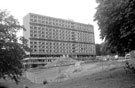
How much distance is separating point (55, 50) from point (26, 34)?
20.8 metres

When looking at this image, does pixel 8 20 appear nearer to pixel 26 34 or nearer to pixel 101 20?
pixel 101 20

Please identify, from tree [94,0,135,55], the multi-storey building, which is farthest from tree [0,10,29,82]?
the multi-storey building

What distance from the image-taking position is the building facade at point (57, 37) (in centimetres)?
10006

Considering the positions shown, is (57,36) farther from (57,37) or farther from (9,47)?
(9,47)

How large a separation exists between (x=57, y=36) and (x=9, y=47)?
9388 cm

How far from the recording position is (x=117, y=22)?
12.8 m

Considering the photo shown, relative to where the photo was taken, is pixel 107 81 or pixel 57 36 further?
pixel 57 36

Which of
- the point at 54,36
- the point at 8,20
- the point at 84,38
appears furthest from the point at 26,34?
the point at 8,20

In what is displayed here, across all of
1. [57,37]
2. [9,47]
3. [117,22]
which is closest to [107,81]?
[117,22]

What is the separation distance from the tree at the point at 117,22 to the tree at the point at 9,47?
35.7ft

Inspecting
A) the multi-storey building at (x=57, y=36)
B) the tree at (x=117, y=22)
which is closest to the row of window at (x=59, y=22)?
the multi-storey building at (x=57, y=36)

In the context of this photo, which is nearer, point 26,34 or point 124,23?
point 124,23

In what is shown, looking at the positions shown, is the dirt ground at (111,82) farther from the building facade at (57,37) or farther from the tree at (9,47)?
the building facade at (57,37)

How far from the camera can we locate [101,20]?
44.9 feet
